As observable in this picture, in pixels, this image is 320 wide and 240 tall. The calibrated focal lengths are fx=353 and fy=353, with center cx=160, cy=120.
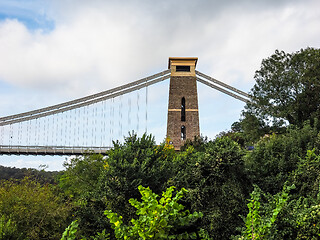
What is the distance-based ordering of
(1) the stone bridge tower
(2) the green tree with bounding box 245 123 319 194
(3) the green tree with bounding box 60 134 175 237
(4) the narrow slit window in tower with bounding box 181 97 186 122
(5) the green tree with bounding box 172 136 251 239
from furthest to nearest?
(4) the narrow slit window in tower with bounding box 181 97 186 122, (1) the stone bridge tower, (2) the green tree with bounding box 245 123 319 194, (3) the green tree with bounding box 60 134 175 237, (5) the green tree with bounding box 172 136 251 239

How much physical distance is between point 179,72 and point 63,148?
16.1 meters

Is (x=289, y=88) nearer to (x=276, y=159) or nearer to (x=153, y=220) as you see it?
(x=276, y=159)

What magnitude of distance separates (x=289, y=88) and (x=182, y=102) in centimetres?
1590

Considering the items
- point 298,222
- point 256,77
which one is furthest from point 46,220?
point 256,77

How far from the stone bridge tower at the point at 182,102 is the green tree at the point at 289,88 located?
1129cm

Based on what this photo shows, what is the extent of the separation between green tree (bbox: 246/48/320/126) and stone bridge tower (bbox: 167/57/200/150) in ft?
37.1

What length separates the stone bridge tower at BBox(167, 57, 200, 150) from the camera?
37562 mm

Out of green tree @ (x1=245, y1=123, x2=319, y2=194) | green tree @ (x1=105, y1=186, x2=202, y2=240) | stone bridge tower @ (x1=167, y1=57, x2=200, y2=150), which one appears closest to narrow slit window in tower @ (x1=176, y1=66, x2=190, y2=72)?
stone bridge tower @ (x1=167, y1=57, x2=200, y2=150)

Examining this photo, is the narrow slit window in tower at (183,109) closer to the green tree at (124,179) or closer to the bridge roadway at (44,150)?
the bridge roadway at (44,150)

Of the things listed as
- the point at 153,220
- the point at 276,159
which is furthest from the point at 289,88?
the point at 153,220

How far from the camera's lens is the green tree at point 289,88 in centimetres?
2381

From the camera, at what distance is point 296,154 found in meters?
11.0

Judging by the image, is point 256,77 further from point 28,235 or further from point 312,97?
point 28,235

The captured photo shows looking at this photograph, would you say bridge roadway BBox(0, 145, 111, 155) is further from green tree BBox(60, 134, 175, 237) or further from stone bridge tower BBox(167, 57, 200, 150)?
green tree BBox(60, 134, 175, 237)
